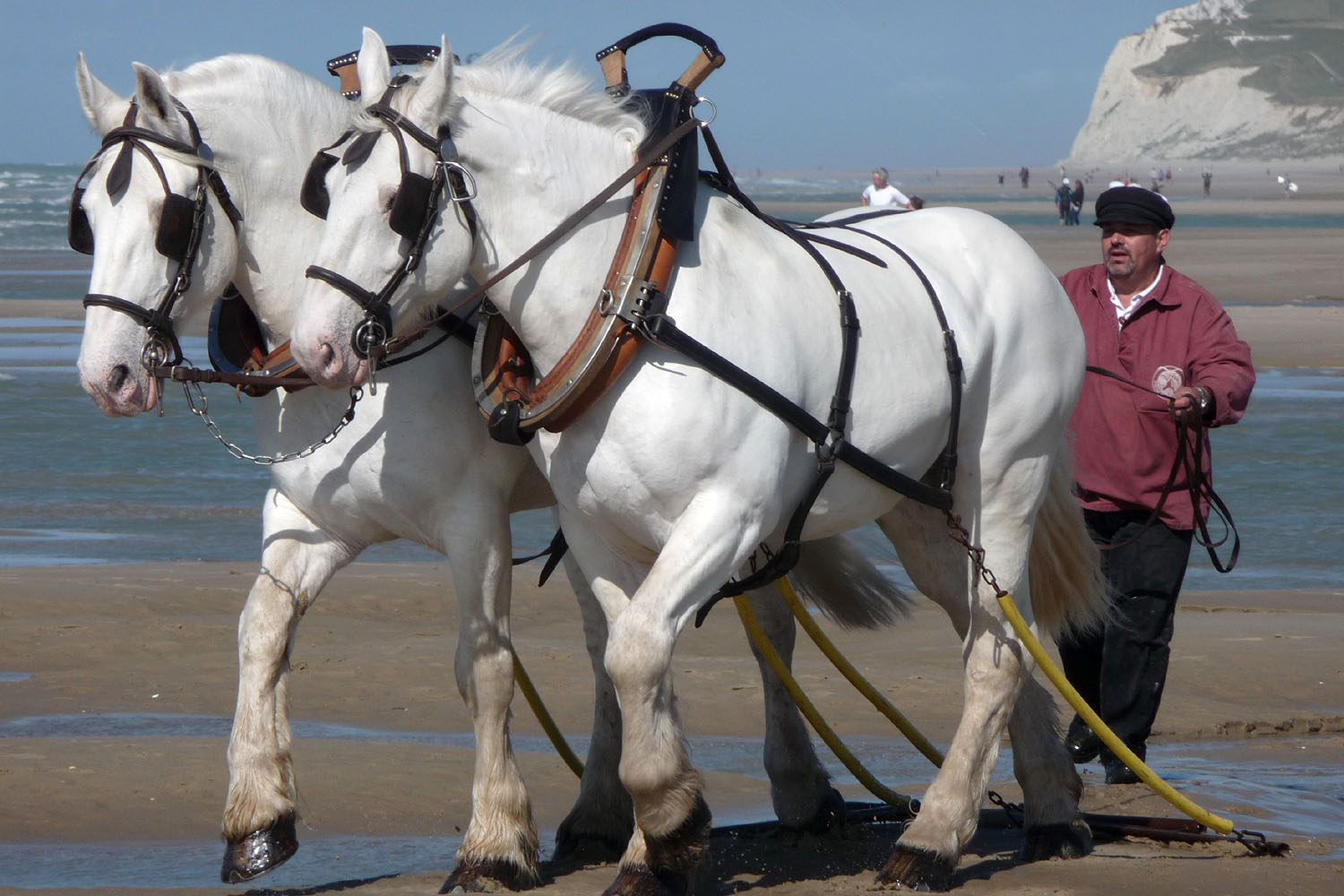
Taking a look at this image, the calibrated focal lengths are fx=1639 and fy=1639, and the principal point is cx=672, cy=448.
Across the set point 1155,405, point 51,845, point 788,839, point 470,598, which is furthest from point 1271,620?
point 51,845

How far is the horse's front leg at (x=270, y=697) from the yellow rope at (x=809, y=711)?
1243mm

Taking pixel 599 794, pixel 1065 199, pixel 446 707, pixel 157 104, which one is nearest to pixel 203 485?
pixel 446 707

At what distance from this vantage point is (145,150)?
163 inches

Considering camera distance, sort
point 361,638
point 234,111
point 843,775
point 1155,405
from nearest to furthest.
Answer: point 234,111
point 1155,405
point 843,775
point 361,638

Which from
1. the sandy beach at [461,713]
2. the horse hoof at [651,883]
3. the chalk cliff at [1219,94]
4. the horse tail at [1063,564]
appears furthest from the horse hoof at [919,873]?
the chalk cliff at [1219,94]

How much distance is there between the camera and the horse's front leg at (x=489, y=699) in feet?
14.8

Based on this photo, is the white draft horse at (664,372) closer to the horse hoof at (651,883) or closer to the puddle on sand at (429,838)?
the horse hoof at (651,883)

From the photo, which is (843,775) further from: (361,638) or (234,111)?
(234,111)

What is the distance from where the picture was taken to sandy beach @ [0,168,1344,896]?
4.93m

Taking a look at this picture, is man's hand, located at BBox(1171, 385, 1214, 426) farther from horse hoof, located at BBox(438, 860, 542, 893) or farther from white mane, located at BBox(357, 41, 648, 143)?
horse hoof, located at BBox(438, 860, 542, 893)

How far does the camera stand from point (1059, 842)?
16.5 feet

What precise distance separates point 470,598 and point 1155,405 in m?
2.63

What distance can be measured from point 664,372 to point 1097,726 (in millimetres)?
1941

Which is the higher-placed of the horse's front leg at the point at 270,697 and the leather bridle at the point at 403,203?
the leather bridle at the point at 403,203
